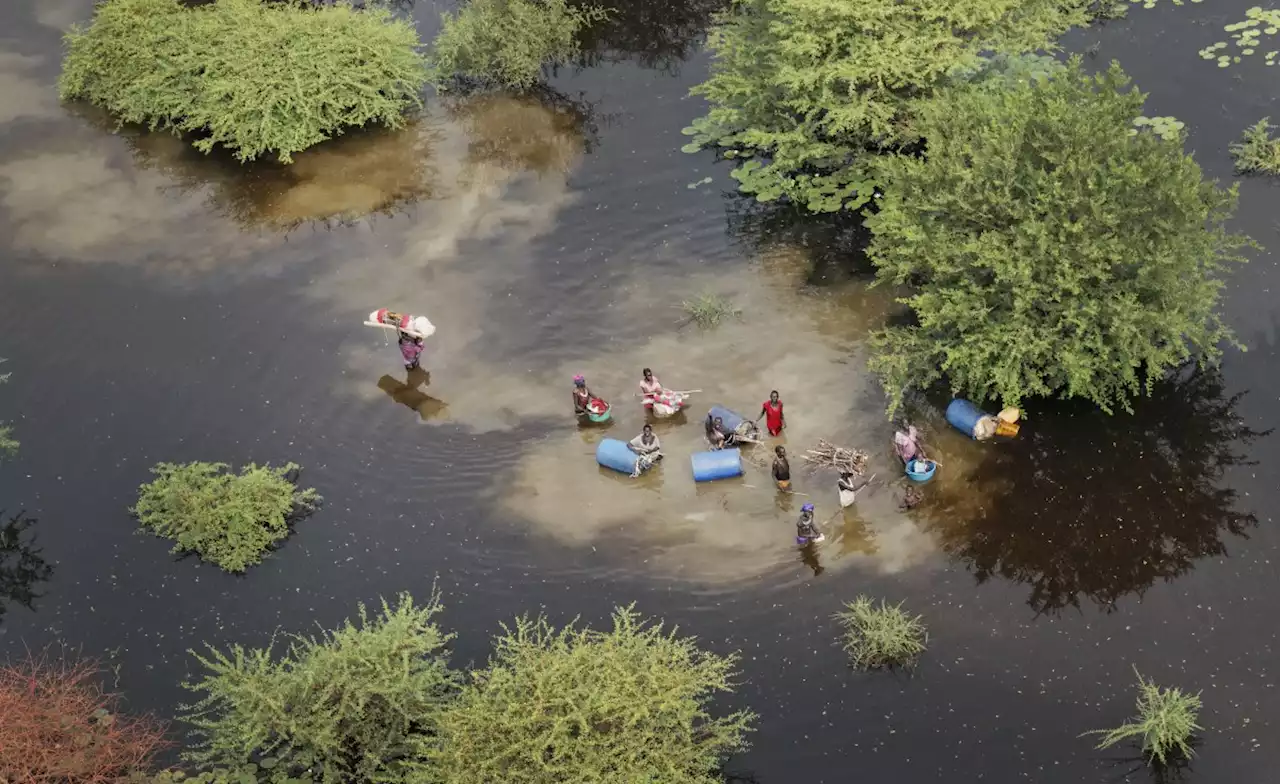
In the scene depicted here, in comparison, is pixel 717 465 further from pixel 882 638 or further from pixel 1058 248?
pixel 1058 248

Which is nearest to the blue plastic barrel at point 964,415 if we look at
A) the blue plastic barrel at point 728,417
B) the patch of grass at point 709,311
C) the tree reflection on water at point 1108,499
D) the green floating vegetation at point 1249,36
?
the tree reflection on water at point 1108,499

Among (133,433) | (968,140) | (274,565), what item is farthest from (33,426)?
(968,140)

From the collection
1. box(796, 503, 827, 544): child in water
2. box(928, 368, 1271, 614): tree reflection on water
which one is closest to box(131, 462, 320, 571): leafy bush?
box(796, 503, 827, 544): child in water

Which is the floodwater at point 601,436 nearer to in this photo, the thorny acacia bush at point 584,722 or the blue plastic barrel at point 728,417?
the blue plastic barrel at point 728,417

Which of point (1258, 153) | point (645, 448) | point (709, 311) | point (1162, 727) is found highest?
point (1258, 153)

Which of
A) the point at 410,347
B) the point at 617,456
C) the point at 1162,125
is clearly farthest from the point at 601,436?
the point at 1162,125

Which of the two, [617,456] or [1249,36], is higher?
[1249,36]
